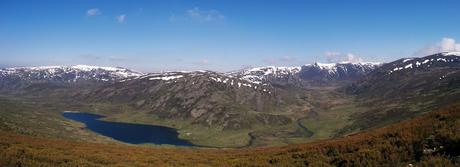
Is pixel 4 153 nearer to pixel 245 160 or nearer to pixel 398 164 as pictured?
pixel 245 160

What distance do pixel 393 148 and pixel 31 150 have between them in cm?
3010

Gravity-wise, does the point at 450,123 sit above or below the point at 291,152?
above

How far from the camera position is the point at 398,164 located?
23.8 meters

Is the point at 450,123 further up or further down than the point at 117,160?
further up

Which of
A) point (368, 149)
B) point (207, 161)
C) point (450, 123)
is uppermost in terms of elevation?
point (450, 123)

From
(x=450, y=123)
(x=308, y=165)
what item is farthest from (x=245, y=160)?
(x=450, y=123)

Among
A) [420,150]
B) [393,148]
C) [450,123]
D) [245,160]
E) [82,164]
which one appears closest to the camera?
[420,150]

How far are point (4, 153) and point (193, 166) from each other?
15.3 meters

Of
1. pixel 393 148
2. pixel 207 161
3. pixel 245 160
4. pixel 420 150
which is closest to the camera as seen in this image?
pixel 420 150

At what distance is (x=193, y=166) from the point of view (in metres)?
33.2

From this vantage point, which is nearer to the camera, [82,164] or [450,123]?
[450,123]

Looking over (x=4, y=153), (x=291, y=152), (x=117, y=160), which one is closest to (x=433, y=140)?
(x=291, y=152)

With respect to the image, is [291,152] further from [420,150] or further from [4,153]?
[4,153]

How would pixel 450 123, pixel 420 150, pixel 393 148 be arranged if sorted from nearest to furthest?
pixel 420 150, pixel 393 148, pixel 450 123
